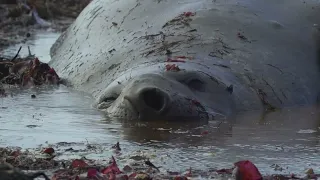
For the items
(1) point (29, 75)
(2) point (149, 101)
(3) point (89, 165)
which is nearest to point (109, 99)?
(2) point (149, 101)

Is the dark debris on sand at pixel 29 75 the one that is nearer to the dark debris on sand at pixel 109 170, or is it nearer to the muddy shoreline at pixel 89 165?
the muddy shoreline at pixel 89 165

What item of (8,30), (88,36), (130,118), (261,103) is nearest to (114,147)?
(130,118)

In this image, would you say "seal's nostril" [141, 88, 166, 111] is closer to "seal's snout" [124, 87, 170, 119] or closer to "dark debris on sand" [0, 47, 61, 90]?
"seal's snout" [124, 87, 170, 119]

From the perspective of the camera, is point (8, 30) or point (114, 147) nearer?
point (114, 147)

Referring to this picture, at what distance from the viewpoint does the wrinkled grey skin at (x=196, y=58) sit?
6227 millimetres

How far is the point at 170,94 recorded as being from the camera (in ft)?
20.0

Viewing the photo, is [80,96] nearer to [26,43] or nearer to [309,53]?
[309,53]

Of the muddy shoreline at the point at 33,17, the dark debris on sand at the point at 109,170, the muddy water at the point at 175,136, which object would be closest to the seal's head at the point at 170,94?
the muddy water at the point at 175,136

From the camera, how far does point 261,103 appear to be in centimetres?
692

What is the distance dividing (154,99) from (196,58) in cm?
100

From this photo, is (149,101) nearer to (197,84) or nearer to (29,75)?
(197,84)

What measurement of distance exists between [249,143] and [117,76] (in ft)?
6.65

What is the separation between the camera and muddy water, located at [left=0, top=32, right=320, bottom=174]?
491 centimetres

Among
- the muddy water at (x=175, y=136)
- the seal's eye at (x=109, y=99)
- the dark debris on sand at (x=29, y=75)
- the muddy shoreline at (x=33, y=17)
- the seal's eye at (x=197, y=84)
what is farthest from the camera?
the muddy shoreline at (x=33, y=17)
